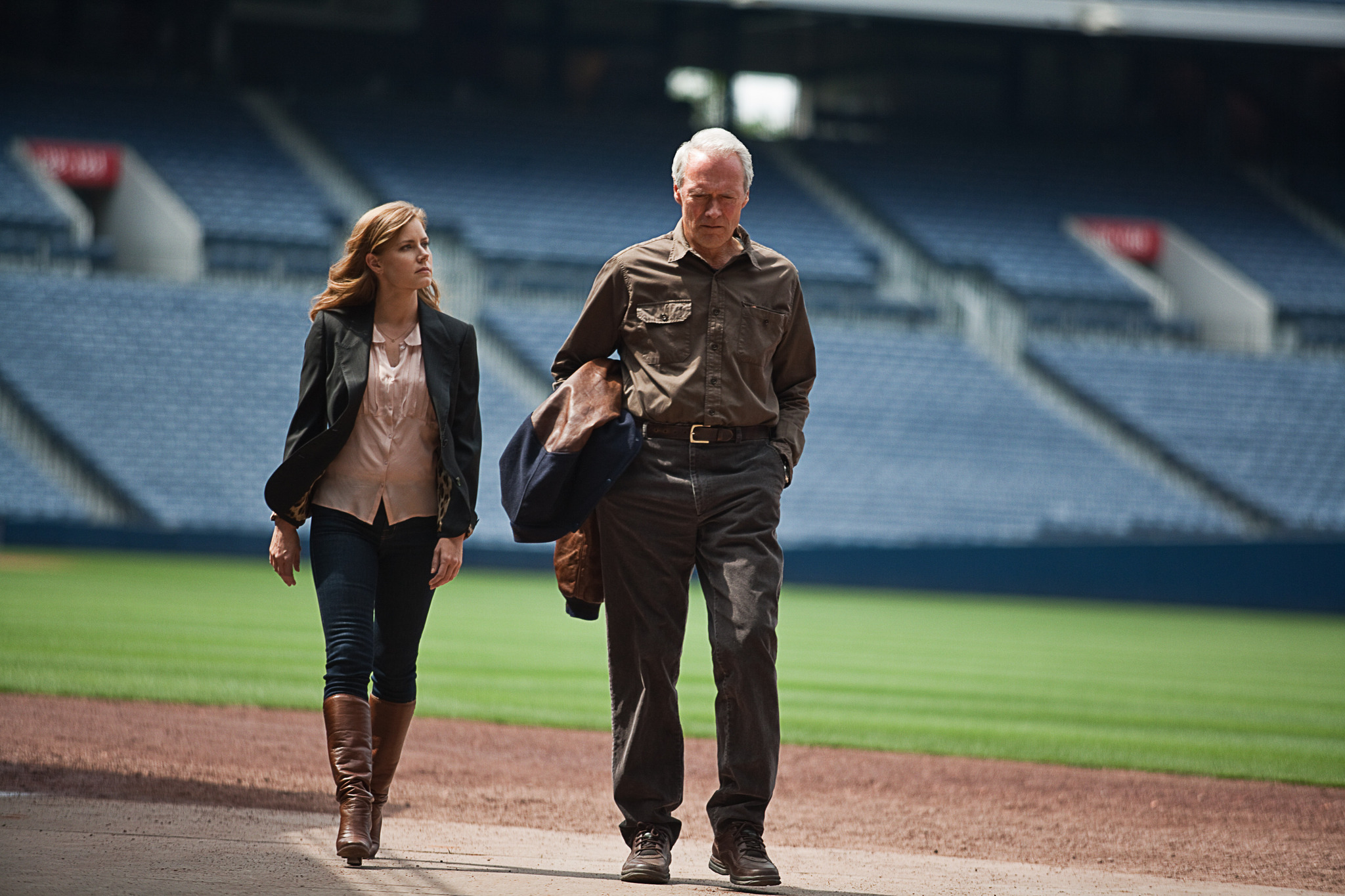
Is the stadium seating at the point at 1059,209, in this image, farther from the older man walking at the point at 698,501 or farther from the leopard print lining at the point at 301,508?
the leopard print lining at the point at 301,508

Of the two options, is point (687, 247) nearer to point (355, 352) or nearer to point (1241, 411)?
point (355, 352)

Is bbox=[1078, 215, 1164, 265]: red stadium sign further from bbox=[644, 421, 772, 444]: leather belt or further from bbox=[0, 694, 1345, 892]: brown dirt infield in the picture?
bbox=[644, 421, 772, 444]: leather belt

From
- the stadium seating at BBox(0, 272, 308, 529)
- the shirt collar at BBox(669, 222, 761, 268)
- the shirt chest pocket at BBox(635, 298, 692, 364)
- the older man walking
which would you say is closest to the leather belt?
the older man walking

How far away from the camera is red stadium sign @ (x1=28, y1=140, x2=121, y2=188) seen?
28.9 metres

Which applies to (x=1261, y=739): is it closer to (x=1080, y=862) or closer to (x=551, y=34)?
(x=1080, y=862)

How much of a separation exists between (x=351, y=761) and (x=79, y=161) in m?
27.3

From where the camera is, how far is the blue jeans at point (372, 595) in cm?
448

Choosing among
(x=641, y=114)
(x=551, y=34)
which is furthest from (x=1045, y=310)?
(x=551, y=34)

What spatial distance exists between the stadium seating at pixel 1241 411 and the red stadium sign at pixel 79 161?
58.8 feet

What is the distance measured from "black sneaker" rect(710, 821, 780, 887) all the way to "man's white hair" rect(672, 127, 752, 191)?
184 centimetres

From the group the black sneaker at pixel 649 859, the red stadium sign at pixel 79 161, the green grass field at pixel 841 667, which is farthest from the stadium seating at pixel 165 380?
the black sneaker at pixel 649 859

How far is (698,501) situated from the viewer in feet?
14.8

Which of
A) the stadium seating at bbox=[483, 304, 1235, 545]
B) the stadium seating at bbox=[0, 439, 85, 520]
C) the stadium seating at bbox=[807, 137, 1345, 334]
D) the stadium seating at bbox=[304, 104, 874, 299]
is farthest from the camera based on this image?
the stadium seating at bbox=[807, 137, 1345, 334]

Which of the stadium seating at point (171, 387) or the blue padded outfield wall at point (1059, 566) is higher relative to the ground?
the stadium seating at point (171, 387)
